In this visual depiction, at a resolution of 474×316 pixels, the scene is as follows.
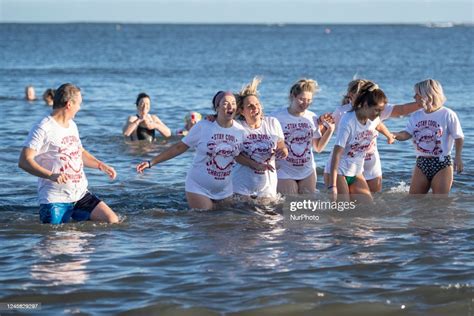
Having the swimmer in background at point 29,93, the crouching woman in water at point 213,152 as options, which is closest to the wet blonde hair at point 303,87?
the crouching woman in water at point 213,152

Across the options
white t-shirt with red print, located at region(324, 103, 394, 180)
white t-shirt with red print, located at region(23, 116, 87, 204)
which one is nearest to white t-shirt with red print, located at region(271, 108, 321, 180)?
white t-shirt with red print, located at region(324, 103, 394, 180)

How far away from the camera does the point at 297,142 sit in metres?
10.6

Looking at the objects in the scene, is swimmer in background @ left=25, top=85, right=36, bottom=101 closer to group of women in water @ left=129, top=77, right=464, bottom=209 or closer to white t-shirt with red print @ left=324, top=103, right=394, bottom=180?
group of women in water @ left=129, top=77, right=464, bottom=209

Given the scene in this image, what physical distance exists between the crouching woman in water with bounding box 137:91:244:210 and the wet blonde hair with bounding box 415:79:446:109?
6.98 ft

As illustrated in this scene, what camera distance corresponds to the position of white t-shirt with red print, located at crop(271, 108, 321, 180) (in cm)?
1059

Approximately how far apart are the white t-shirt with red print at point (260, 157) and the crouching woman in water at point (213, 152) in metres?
0.15

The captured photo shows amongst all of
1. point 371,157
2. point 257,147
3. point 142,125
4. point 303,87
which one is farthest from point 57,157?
point 142,125

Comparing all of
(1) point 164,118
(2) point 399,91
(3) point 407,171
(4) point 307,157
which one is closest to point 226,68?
(2) point 399,91

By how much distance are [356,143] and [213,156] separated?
164 cm

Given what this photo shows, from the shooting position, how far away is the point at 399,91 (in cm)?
→ 3247

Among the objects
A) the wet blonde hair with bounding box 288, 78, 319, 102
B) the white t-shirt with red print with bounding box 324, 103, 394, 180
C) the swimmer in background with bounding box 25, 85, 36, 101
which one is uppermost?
the swimmer in background with bounding box 25, 85, 36, 101

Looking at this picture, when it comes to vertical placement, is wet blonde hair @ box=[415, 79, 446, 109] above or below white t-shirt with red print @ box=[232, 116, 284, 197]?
above

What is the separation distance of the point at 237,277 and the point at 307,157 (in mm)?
3084

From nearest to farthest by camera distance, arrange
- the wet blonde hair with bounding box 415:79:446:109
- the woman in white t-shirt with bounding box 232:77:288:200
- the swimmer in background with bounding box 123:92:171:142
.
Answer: the wet blonde hair with bounding box 415:79:446:109 < the woman in white t-shirt with bounding box 232:77:288:200 < the swimmer in background with bounding box 123:92:171:142
